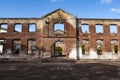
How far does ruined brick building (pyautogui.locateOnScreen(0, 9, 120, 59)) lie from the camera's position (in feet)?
96.6

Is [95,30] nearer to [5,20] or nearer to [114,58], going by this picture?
[114,58]

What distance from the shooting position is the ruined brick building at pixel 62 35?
2945cm

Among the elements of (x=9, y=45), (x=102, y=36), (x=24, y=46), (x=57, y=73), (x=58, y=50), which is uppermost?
(x=102, y=36)

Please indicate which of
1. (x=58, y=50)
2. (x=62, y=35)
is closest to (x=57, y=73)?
(x=62, y=35)

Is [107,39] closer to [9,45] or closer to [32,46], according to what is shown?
[32,46]

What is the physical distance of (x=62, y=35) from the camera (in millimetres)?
29688

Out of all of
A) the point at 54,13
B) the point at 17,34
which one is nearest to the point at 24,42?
the point at 17,34

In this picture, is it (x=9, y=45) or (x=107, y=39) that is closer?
(x=9, y=45)

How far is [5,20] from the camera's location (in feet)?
100

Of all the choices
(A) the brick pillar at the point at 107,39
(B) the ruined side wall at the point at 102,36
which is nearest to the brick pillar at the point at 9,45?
(B) the ruined side wall at the point at 102,36

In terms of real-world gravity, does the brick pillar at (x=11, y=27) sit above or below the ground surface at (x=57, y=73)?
above

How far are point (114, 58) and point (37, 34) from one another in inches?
470

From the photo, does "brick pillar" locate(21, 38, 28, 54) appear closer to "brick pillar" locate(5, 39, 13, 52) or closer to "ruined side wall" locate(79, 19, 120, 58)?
"brick pillar" locate(5, 39, 13, 52)

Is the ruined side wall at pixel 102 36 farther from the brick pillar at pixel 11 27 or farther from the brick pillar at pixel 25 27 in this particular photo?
the brick pillar at pixel 11 27
